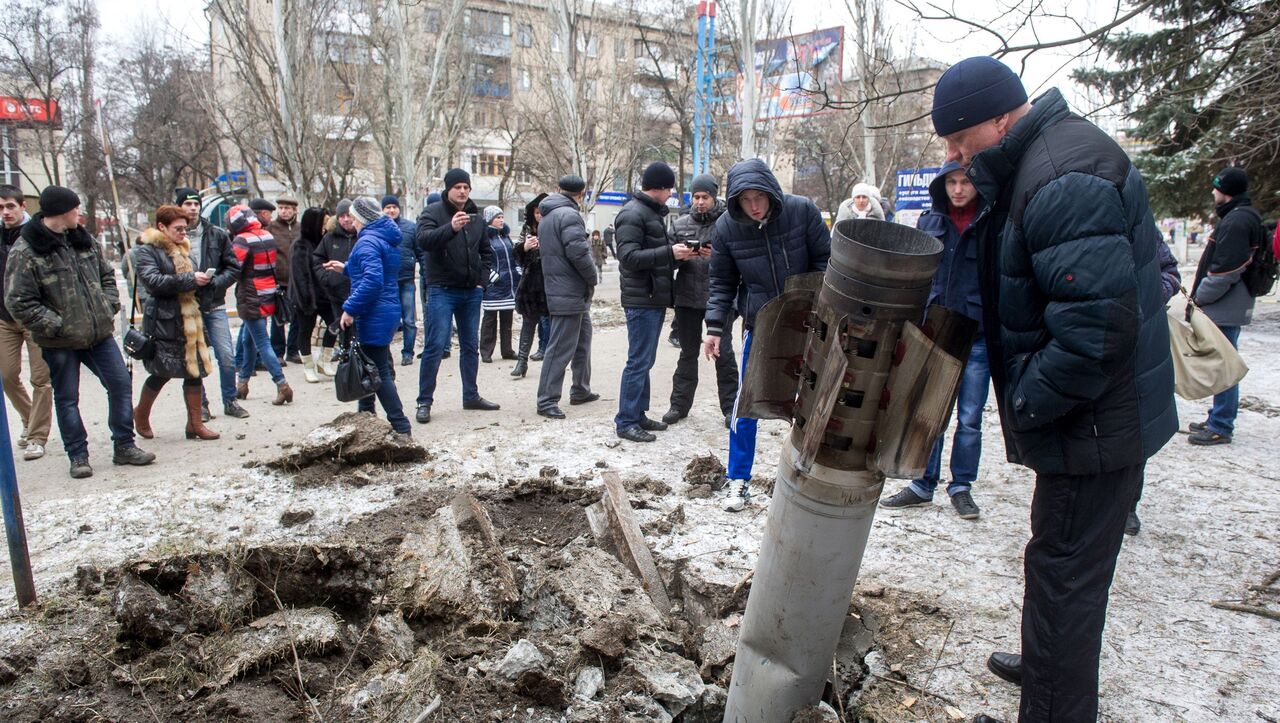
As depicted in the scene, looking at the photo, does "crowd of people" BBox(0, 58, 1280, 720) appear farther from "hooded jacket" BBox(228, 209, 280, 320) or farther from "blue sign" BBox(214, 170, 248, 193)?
"blue sign" BBox(214, 170, 248, 193)

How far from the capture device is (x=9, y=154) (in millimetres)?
31578

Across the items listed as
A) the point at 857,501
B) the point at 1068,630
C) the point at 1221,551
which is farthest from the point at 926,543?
the point at 857,501

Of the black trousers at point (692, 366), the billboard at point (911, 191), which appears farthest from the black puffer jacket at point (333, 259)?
the billboard at point (911, 191)

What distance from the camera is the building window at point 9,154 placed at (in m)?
29.9

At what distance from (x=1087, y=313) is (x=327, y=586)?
286cm

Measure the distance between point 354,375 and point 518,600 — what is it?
317cm

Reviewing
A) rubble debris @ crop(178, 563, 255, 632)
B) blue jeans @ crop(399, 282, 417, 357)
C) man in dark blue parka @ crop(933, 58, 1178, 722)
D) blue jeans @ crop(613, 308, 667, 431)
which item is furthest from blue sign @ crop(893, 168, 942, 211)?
rubble debris @ crop(178, 563, 255, 632)

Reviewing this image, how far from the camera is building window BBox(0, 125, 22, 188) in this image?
2994 centimetres

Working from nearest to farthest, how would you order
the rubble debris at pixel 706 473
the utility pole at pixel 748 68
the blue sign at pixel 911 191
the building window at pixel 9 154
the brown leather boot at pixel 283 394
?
the rubble debris at pixel 706 473, the brown leather boot at pixel 283 394, the blue sign at pixel 911 191, the utility pole at pixel 748 68, the building window at pixel 9 154

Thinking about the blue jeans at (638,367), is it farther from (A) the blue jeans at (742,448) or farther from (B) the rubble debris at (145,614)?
(B) the rubble debris at (145,614)

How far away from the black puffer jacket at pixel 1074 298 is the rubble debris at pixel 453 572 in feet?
6.52

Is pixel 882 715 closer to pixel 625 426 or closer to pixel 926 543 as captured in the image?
pixel 926 543

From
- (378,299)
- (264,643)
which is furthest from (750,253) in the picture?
(264,643)

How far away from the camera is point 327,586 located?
320 centimetres
